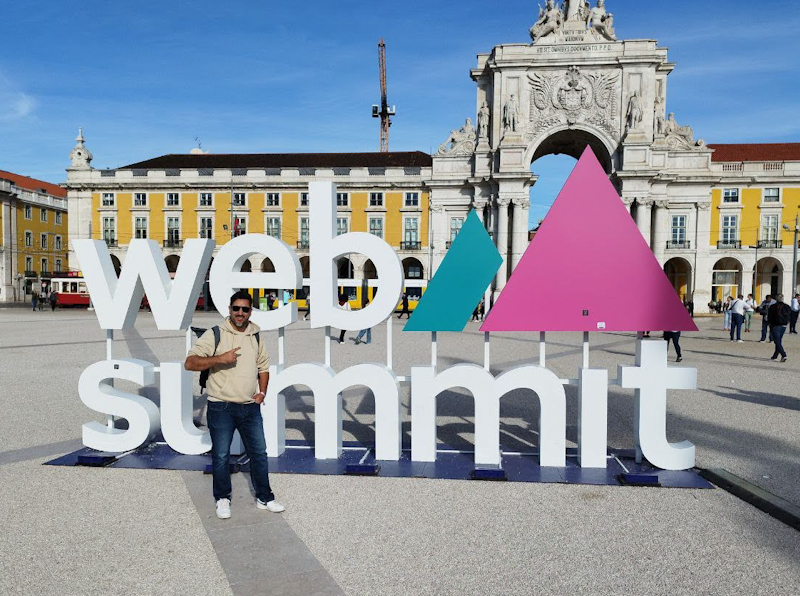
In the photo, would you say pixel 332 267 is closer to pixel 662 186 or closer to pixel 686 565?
pixel 686 565

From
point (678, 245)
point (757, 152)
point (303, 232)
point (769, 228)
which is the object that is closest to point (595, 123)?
point (678, 245)

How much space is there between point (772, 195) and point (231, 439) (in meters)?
46.3

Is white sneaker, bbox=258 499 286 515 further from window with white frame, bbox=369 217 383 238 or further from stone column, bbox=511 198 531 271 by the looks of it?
window with white frame, bbox=369 217 383 238

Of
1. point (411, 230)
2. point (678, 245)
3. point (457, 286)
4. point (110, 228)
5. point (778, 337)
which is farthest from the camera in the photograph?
point (110, 228)

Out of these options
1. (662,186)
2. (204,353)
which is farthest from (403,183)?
(204,353)

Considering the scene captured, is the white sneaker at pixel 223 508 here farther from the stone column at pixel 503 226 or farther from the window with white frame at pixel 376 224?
the window with white frame at pixel 376 224

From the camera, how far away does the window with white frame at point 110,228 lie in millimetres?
45000

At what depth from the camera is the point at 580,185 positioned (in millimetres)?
6023

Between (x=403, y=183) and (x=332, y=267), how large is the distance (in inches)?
1517

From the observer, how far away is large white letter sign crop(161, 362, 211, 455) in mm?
5883

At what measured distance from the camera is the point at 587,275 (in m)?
5.96

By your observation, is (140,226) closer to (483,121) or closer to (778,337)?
(483,121)

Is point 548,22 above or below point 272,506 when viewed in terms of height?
above

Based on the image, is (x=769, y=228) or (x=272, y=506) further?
(x=769, y=228)
